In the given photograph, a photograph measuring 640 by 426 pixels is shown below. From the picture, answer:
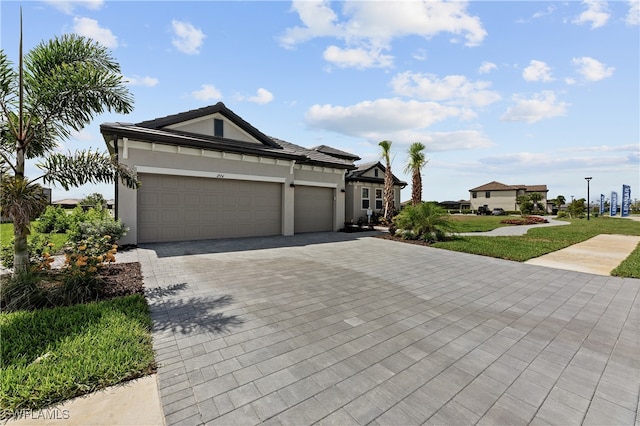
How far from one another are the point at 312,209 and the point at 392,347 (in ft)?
39.2

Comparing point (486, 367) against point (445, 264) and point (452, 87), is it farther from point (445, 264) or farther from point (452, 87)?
point (452, 87)

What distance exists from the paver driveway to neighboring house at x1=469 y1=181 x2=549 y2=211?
186 feet

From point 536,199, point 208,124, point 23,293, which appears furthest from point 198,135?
point 536,199

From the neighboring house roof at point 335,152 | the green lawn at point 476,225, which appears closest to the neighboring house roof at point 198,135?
the neighboring house roof at point 335,152

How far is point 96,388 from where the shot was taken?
2.39 m

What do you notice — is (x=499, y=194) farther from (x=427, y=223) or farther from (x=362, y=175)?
(x=427, y=223)

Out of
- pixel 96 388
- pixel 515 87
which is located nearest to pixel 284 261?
pixel 96 388

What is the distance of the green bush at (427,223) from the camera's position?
40.7ft

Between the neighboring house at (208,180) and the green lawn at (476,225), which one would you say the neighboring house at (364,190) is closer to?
the green lawn at (476,225)

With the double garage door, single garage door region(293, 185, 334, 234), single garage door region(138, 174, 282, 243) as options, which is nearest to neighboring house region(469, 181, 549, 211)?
single garage door region(293, 185, 334, 234)

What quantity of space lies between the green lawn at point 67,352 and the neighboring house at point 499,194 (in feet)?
206

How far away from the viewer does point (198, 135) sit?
11508mm

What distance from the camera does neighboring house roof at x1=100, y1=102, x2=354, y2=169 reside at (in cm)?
935

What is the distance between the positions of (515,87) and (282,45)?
335 inches
